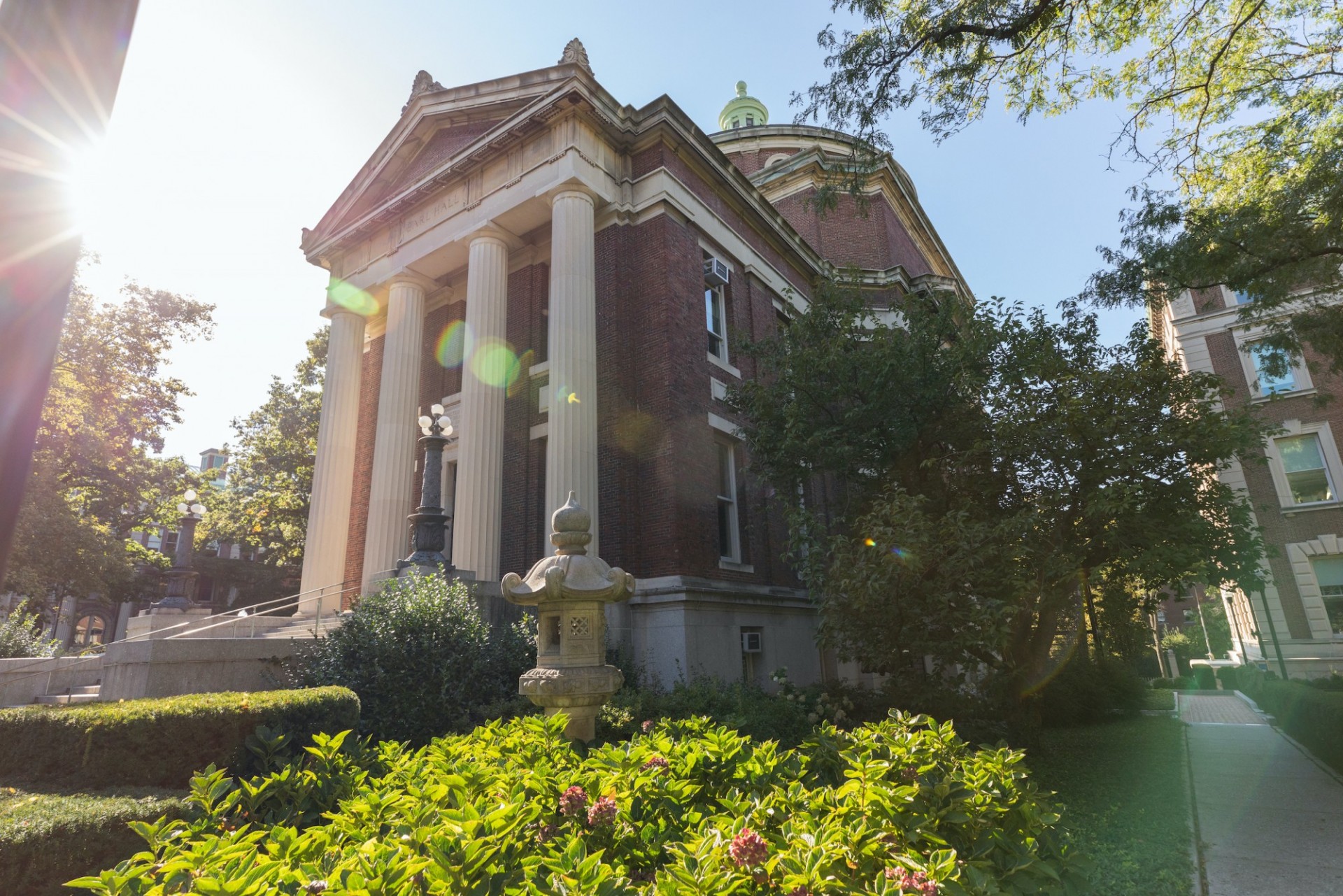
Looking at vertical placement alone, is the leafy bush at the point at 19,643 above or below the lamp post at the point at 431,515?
below

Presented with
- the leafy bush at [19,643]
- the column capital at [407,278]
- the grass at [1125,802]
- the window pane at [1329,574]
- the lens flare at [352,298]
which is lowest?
the grass at [1125,802]

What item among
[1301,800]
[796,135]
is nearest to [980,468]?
[1301,800]

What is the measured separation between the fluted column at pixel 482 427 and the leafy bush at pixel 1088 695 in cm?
1301

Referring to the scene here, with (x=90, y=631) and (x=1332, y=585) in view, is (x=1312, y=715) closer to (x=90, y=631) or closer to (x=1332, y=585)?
(x=1332, y=585)

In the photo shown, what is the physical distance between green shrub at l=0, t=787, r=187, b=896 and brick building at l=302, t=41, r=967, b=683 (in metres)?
8.88

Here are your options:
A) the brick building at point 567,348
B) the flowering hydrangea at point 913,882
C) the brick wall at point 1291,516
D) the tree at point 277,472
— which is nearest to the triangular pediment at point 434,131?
the brick building at point 567,348

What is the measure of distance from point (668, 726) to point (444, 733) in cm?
568

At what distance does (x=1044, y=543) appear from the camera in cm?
1151

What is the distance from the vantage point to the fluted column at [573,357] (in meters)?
14.6

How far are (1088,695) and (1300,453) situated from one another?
1735cm

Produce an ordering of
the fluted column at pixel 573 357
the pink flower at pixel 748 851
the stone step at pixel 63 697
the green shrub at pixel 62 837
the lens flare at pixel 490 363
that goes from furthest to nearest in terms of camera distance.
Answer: the lens flare at pixel 490 363 → the fluted column at pixel 573 357 → the stone step at pixel 63 697 → the green shrub at pixel 62 837 → the pink flower at pixel 748 851

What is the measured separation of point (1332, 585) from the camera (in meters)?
25.4

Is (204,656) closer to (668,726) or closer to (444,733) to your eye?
(444,733)

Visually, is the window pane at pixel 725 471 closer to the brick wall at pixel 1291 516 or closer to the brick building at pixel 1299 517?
the brick building at pixel 1299 517
